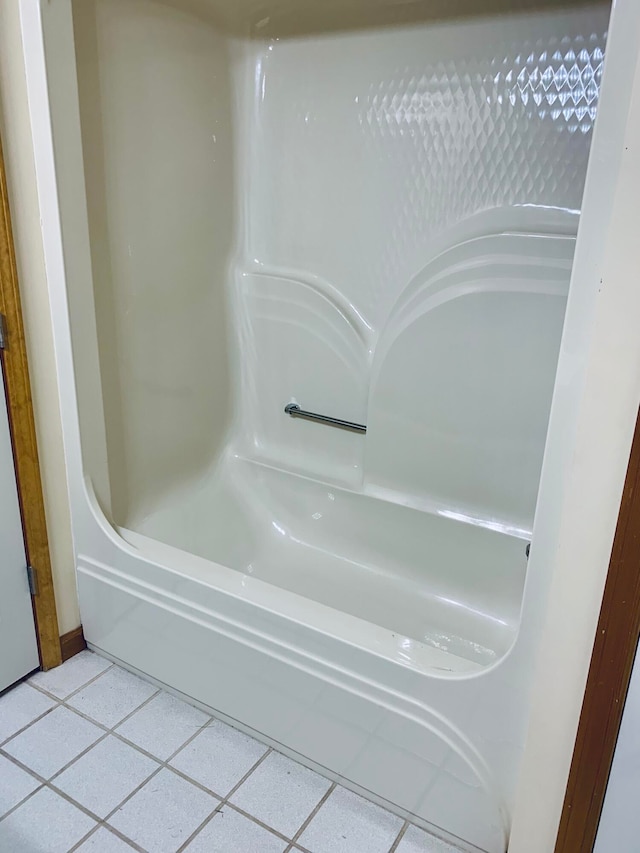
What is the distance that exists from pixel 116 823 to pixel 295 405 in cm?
129

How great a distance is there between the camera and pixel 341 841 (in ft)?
4.70

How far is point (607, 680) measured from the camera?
109cm

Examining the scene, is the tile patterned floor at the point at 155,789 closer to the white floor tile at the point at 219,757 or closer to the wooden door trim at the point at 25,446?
the white floor tile at the point at 219,757

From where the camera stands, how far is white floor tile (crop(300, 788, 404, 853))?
1421 mm

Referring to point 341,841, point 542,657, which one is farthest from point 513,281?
point 341,841

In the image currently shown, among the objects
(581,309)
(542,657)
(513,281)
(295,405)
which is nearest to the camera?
(581,309)

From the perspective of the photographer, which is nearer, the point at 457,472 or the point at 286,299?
the point at 457,472

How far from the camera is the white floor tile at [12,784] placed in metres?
1.51

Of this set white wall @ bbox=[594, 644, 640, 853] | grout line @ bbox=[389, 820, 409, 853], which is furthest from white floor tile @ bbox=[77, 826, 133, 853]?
white wall @ bbox=[594, 644, 640, 853]

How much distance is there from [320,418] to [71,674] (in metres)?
1.11

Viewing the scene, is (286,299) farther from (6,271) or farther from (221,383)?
(6,271)

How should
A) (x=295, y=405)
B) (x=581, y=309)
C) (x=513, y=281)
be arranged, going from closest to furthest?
1. (x=581, y=309)
2. (x=513, y=281)
3. (x=295, y=405)

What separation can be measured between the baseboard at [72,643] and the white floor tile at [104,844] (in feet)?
2.06

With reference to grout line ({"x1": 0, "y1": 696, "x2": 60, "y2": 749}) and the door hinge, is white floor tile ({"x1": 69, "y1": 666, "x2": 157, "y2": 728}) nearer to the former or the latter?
grout line ({"x1": 0, "y1": 696, "x2": 60, "y2": 749})
